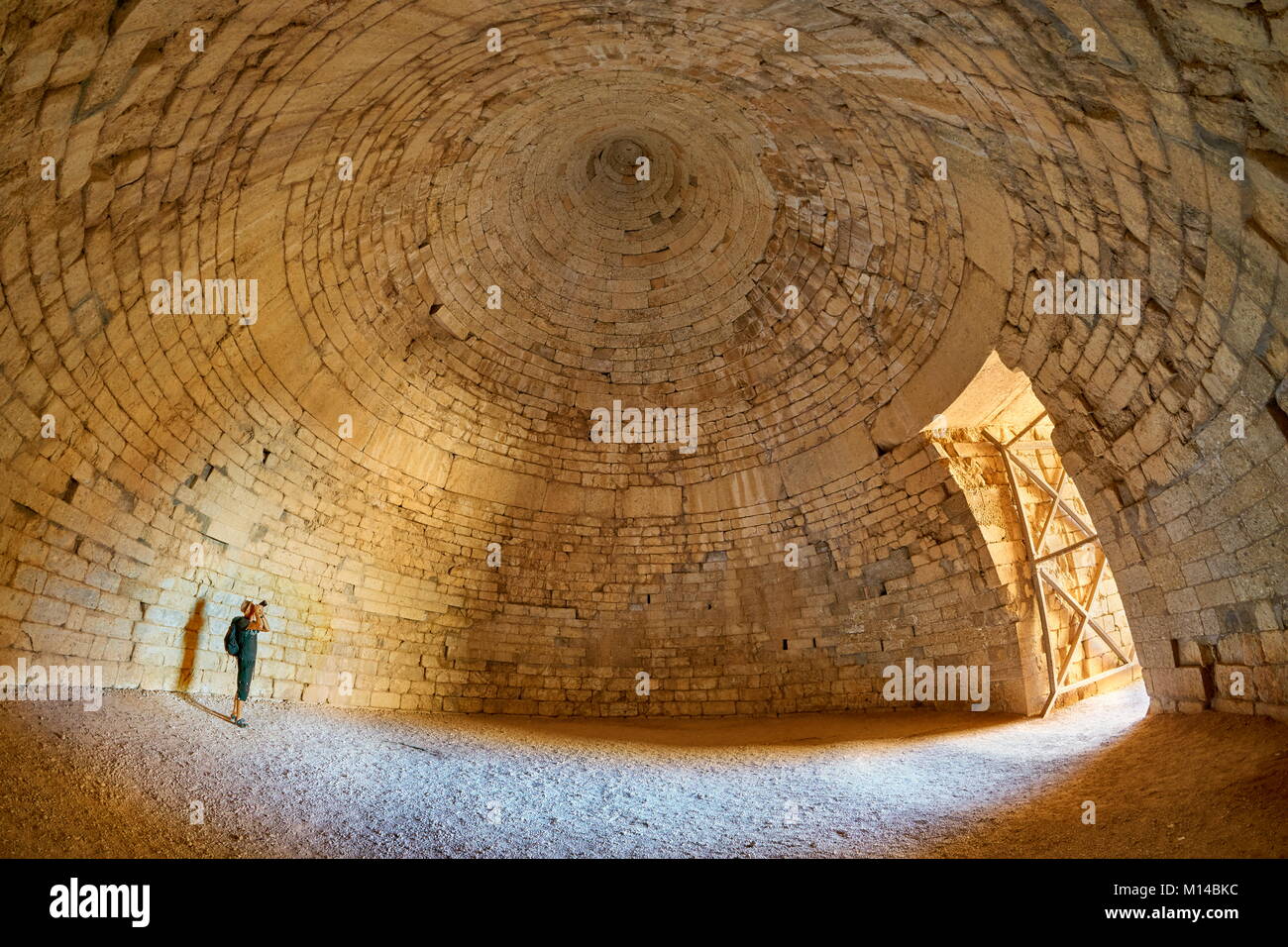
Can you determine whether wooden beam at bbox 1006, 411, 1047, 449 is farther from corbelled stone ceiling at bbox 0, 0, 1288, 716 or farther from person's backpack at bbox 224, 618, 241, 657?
person's backpack at bbox 224, 618, 241, 657

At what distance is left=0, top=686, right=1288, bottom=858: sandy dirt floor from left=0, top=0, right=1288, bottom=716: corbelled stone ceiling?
0.74m

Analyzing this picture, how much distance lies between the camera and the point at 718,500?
1044cm

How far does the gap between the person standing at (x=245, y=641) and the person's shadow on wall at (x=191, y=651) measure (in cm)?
24

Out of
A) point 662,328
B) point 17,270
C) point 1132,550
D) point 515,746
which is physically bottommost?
point 515,746

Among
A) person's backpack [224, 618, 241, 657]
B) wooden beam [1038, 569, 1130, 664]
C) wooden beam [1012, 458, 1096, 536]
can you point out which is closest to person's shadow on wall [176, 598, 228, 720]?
person's backpack [224, 618, 241, 657]

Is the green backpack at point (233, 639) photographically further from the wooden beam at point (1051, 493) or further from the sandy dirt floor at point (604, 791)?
the wooden beam at point (1051, 493)

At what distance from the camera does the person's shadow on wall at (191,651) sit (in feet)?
21.8

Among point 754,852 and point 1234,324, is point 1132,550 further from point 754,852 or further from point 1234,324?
point 754,852

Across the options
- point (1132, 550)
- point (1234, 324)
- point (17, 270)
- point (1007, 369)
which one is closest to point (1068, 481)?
point (1007, 369)

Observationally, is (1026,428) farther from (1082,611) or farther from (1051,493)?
(1082,611)

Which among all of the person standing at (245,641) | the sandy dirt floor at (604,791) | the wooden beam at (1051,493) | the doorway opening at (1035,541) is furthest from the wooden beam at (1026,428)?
the person standing at (245,641)
